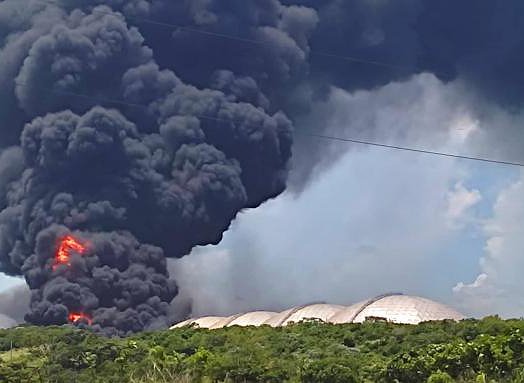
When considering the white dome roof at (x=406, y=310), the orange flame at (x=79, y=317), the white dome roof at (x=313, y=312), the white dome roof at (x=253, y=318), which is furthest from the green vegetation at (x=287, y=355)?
the white dome roof at (x=253, y=318)

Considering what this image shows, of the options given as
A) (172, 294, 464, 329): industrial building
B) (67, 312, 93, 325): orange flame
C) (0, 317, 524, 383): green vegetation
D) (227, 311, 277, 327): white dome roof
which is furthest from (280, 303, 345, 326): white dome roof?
(0, 317, 524, 383): green vegetation

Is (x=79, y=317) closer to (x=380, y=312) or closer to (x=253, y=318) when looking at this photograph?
A: (x=253, y=318)

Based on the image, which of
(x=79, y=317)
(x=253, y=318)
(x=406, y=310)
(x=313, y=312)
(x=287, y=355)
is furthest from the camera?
(x=253, y=318)

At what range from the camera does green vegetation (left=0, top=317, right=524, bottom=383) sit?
2636 cm

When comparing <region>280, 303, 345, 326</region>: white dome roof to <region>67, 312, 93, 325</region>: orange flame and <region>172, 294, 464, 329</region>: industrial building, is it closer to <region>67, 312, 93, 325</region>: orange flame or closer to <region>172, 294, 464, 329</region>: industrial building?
<region>172, 294, 464, 329</region>: industrial building

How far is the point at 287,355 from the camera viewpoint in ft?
120

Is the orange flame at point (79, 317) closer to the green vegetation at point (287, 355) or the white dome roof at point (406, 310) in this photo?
the green vegetation at point (287, 355)

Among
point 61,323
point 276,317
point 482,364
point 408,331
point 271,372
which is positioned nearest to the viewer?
point 482,364

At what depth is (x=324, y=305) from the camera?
258ft

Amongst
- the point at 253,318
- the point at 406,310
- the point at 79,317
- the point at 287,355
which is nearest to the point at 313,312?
the point at 253,318

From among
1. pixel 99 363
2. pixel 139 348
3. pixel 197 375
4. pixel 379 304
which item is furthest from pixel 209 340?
pixel 379 304

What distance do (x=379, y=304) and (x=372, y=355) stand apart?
35.7 meters

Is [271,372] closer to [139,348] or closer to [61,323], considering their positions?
[139,348]

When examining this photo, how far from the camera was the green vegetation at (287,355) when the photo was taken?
26359 millimetres
